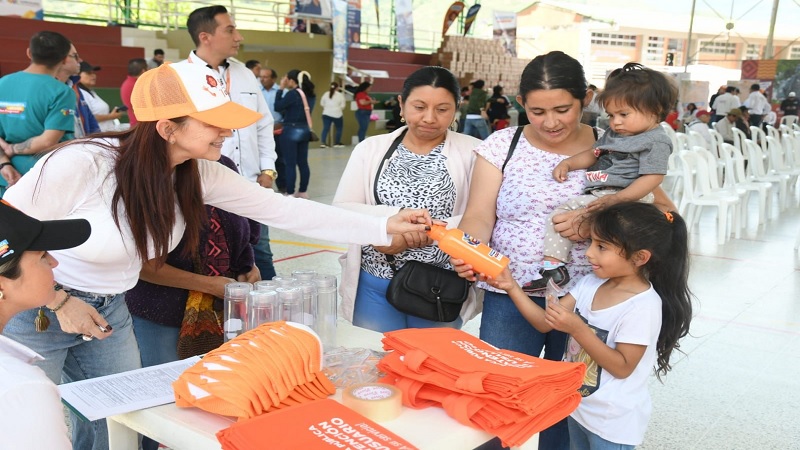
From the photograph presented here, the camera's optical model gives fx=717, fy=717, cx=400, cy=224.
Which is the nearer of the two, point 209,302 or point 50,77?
point 209,302

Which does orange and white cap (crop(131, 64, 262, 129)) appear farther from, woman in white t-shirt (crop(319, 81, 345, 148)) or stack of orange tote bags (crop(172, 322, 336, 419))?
woman in white t-shirt (crop(319, 81, 345, 148))

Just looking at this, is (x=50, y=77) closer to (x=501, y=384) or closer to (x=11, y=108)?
(x=11, y=108)

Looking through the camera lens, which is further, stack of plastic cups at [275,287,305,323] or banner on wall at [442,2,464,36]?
banner on wall at [442,2,464,36]

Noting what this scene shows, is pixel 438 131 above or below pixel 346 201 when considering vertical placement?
above

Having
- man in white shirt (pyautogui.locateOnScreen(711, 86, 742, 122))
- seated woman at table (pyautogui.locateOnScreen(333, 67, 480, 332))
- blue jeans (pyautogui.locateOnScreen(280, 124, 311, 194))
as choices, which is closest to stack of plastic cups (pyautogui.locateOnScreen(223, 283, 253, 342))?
seated woman at table (pyautogui.locateOnScreen(333, 67, 480, 332))

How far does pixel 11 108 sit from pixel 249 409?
10.9 ft

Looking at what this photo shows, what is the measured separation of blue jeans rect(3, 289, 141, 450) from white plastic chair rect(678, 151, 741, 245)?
6320mm

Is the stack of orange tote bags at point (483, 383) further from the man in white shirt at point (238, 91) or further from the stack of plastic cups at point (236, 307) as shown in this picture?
the man in white shirt at point (238, 91)

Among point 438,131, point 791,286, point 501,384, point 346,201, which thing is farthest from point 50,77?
point 791,286

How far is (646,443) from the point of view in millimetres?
2975

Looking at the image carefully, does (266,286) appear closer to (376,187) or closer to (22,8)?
(376,187)

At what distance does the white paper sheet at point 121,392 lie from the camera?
1.47m

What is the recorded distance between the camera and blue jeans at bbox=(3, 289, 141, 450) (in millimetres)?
1831

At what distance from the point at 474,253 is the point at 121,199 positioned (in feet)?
2.96
